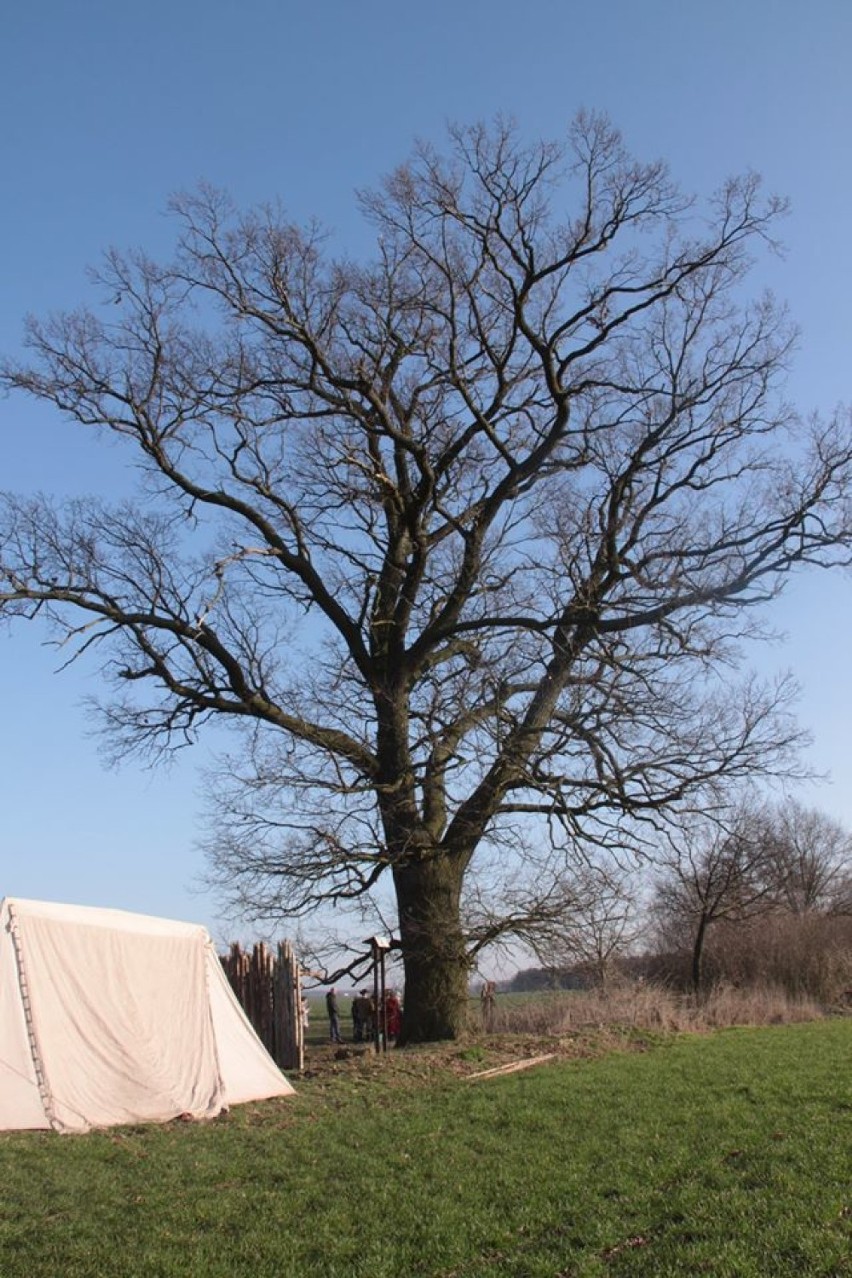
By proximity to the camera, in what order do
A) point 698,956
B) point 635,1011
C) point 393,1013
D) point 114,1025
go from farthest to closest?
point 698,956 < point 393,1013 < point 635,1011 < point 114,1025

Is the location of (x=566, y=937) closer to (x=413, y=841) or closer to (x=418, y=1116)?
(x=413, y=841)

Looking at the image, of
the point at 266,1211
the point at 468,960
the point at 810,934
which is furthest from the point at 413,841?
the point at 810,934

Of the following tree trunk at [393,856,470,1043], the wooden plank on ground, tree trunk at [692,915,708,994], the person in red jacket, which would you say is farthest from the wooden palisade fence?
tree trunk at [692,915,708,994]

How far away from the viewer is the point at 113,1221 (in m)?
7.60

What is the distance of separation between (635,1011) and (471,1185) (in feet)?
38.6

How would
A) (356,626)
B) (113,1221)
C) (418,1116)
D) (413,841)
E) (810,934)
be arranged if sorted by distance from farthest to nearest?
(810,934), (356,626), (413,841), (418,1116), (113,1221)

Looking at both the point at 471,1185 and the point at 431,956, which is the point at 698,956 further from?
the point at 471,1185

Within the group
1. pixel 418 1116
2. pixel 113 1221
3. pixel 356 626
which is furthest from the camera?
pixel 356 626

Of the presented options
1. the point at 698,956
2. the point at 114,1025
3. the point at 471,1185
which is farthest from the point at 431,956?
the point at 698,956

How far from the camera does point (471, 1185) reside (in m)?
8.16

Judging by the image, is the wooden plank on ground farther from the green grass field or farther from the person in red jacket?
the person in red jacket

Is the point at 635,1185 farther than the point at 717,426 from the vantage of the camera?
No

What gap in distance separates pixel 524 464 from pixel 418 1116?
10696 millimetres

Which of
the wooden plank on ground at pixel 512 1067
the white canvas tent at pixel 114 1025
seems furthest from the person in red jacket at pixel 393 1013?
the white canvas tent at pixel 114 1025
